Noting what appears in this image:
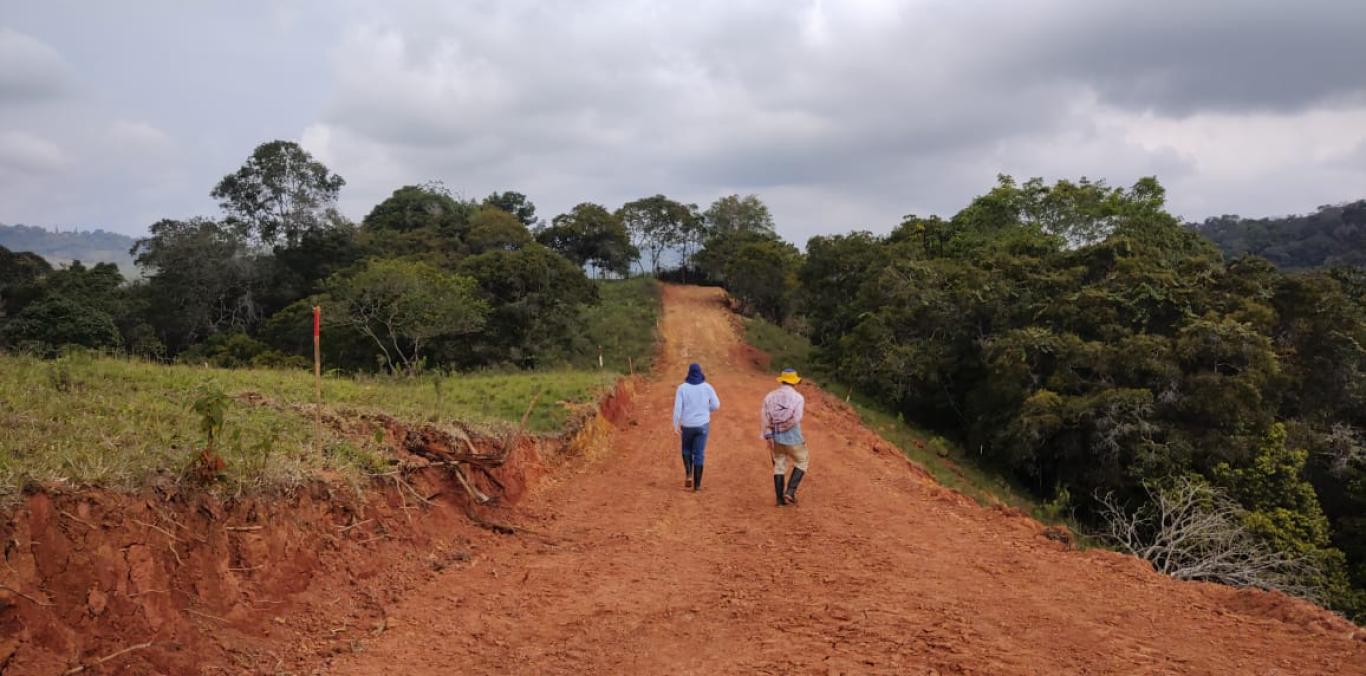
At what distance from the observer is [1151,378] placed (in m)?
17.0

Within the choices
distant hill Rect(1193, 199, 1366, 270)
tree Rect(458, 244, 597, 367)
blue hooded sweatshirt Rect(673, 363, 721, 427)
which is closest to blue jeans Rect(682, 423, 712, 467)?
blue hooded sweatshirt Rect(673, 363, 721, 427)

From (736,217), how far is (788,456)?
177 feet

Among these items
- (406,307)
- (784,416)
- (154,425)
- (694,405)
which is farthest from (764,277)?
(154,425)

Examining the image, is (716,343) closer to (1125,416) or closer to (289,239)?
(1125,416)

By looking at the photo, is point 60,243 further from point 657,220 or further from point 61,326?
point 61,326

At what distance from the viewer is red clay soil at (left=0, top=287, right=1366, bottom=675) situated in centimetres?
403

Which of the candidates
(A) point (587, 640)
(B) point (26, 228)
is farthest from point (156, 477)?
(B) point (26, 228)

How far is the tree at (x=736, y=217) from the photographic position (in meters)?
61.5

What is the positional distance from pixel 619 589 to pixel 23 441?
3981 millimetres

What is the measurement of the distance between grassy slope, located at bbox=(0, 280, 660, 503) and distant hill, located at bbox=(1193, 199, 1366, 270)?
213 feet

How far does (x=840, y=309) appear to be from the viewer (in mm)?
31266

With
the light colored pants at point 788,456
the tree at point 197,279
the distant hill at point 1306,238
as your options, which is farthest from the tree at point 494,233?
the distant hill at point 1306,238

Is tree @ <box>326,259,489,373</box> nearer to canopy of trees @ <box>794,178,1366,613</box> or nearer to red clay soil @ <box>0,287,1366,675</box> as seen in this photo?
canopy of trees @ <box>794,178,1366,613</box>

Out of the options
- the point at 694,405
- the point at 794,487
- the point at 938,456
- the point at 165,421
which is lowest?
the point at 938,456
